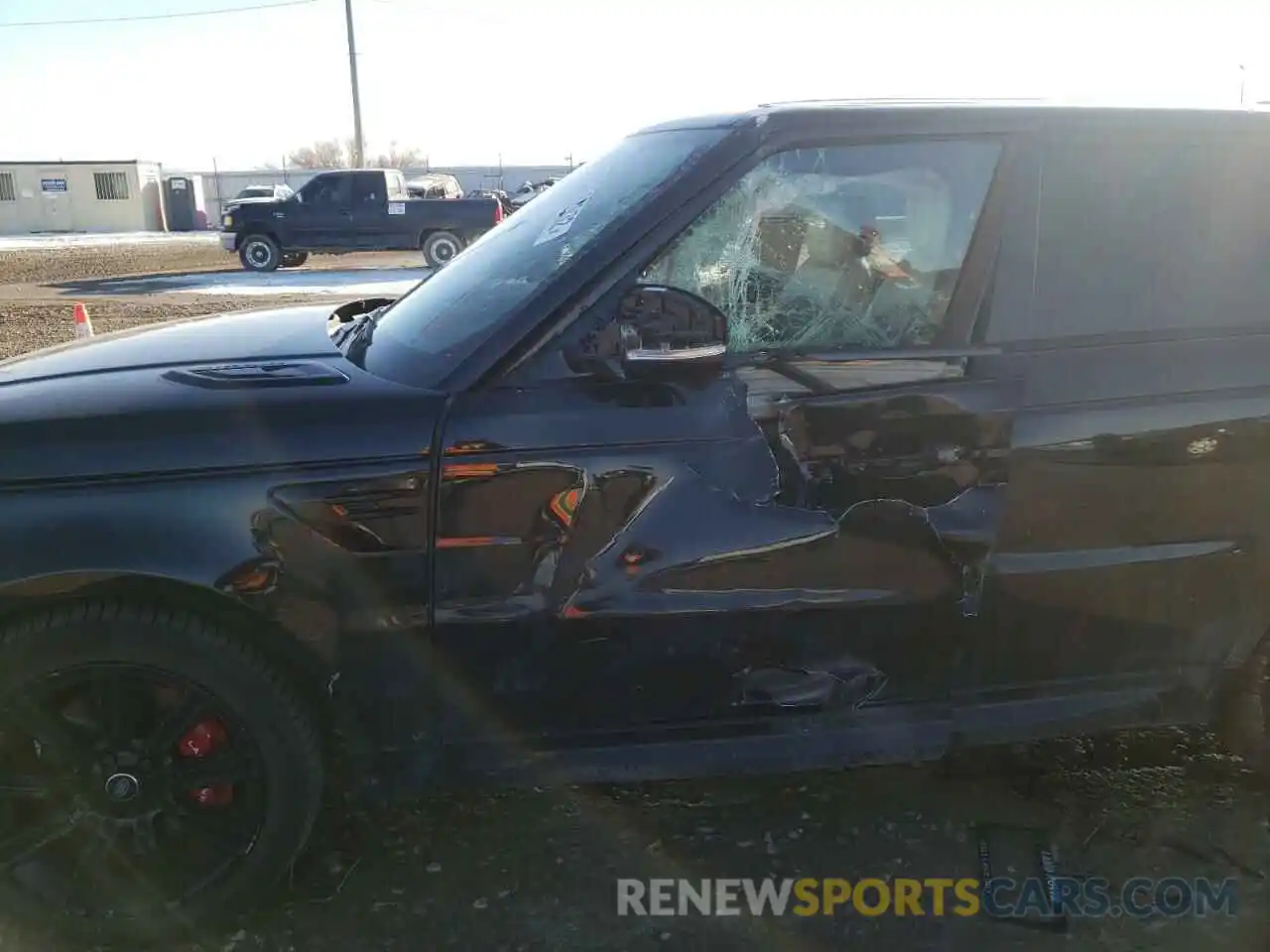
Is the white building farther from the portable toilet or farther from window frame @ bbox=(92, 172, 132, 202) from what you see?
the portable toilet

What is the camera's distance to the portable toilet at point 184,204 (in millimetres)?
41719

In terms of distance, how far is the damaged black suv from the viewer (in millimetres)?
2148

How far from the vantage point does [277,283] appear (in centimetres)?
1661

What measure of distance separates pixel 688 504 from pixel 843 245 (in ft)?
2.75

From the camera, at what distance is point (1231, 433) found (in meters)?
2.46

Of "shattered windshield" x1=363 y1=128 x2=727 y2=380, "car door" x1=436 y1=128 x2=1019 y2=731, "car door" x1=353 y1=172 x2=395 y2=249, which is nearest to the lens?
"car door" x1=436 y1=128 x2=1019 y2=731

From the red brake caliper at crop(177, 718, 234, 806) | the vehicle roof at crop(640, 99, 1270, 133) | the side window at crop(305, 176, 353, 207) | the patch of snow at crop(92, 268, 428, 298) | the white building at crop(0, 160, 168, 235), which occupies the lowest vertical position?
the red brake caliper at crop(177, 718, 234, 806)

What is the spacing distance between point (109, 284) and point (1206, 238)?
17.6 metres

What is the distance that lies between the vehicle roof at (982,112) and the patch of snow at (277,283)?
11.9 metres

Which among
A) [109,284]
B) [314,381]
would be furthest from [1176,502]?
[109,284]

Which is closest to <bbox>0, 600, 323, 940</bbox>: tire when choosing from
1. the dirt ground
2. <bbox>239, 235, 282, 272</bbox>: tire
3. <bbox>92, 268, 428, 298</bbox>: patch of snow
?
the dirt ground

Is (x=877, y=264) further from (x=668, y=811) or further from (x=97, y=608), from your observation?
(x=97, y=608)

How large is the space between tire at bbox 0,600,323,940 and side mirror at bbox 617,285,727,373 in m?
1.09

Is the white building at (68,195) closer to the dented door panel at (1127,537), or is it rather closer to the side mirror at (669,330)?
the side mirror at (669,330)
